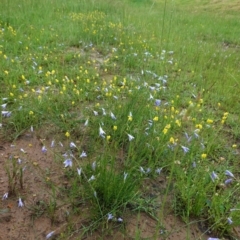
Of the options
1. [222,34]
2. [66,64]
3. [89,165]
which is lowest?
[222,34]

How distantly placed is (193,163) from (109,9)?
22.0ft

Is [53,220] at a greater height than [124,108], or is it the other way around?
[124,108]

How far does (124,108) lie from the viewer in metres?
2.79

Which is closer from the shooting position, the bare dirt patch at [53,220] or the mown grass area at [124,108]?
the bare dirt patch at [53,220]

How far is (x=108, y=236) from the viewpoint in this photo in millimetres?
1869

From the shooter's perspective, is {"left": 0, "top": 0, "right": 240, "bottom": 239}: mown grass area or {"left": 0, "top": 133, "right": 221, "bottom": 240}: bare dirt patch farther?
{"left": 0, "top": 0, "right": 240, "bottom": 239}: mown grass area

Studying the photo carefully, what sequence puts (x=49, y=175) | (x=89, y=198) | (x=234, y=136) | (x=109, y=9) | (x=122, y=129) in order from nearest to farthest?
(x=89, y=198) < (x=49, y=175) < (x=122, y=129) < (x=234, y=136) < (x=109, y=9)

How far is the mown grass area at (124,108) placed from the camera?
2055 millimetres

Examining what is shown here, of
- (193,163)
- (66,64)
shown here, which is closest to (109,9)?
(66,64)

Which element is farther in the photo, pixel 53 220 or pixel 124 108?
pixel 124 108

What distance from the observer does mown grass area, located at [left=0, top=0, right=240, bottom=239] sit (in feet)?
6.74

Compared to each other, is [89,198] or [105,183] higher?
[105,183]

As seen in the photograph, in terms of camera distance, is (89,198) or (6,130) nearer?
(89,198)

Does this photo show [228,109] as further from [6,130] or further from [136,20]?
[136,20]
